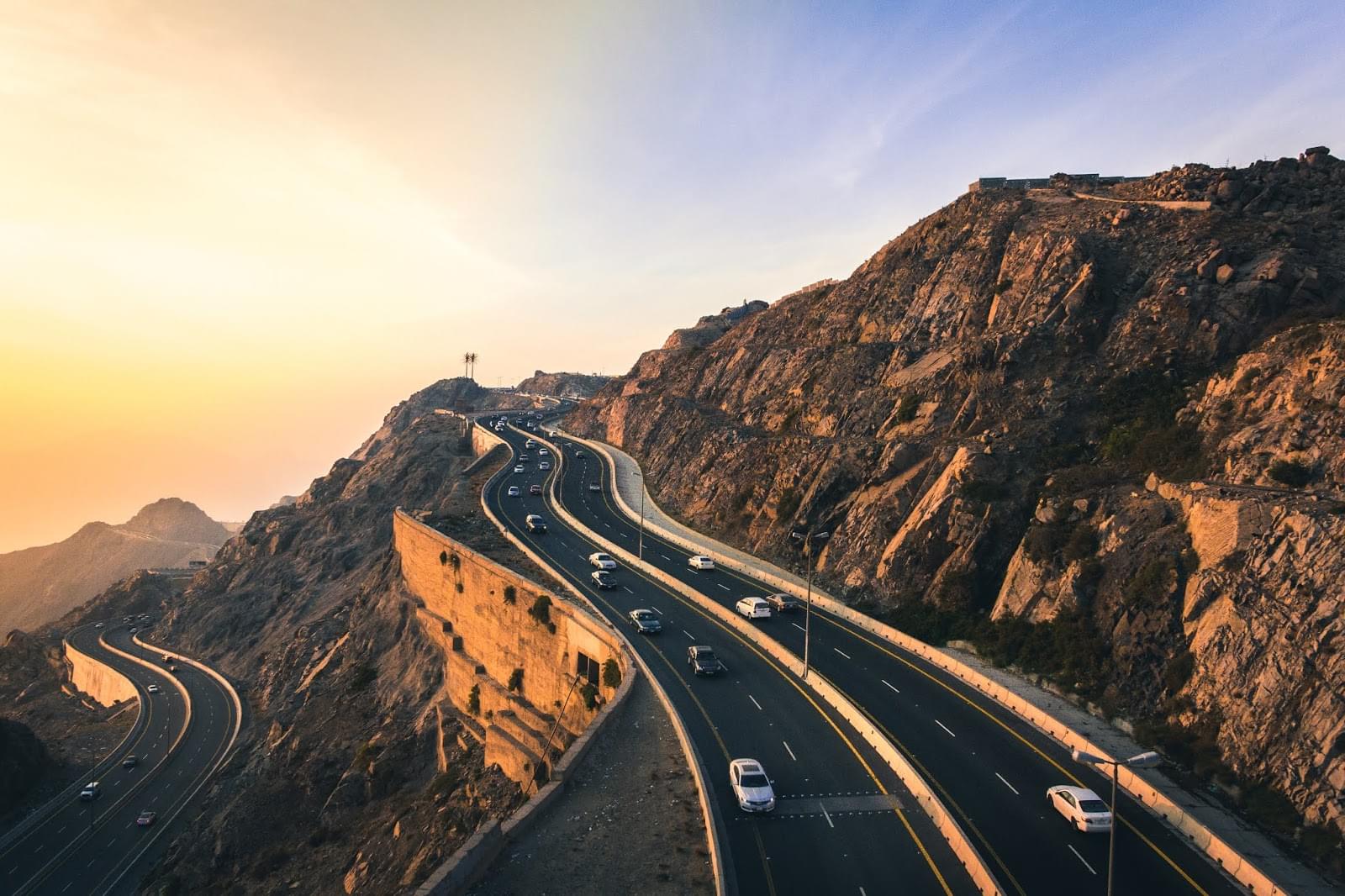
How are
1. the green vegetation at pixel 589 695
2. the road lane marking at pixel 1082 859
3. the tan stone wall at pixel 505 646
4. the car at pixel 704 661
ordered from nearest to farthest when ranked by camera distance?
1. the road lane marking at pixel 1082 859
2. the car at pixel 704 661
3. the green vegetation at pixel 589 695
4. the tan stone wall at pixel 505 646

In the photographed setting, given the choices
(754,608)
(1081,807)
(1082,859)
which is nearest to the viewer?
(1082,859)

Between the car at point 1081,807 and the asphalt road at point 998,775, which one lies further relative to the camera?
the car at point 1081,807

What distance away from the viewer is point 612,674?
37.9 m

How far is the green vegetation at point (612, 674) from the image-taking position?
3756 centimetres

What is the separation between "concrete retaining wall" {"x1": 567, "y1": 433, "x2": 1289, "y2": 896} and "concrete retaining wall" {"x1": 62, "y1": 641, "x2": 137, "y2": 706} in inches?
2985

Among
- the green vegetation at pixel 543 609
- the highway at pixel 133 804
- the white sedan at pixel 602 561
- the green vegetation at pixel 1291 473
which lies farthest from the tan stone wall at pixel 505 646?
the green vegetation at pixel 1291 473

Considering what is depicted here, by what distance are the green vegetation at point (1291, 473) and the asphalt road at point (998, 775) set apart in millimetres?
17708

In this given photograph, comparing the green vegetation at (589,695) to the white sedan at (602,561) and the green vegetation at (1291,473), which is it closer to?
the white sedan at (602,561)

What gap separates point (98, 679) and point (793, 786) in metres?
109

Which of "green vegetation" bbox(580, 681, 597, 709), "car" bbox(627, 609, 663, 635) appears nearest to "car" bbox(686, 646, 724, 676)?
"car" bbox(627, 609, 663, 635)

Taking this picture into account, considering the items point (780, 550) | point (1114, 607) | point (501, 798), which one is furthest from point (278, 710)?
point (1114, 607)

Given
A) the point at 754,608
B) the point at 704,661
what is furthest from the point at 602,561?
the point at 704,661

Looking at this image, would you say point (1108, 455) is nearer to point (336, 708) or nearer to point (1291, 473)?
point (1291, 473)

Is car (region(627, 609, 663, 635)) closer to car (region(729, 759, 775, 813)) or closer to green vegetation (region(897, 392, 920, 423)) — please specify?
car (region(729, 759, 775, 813))
